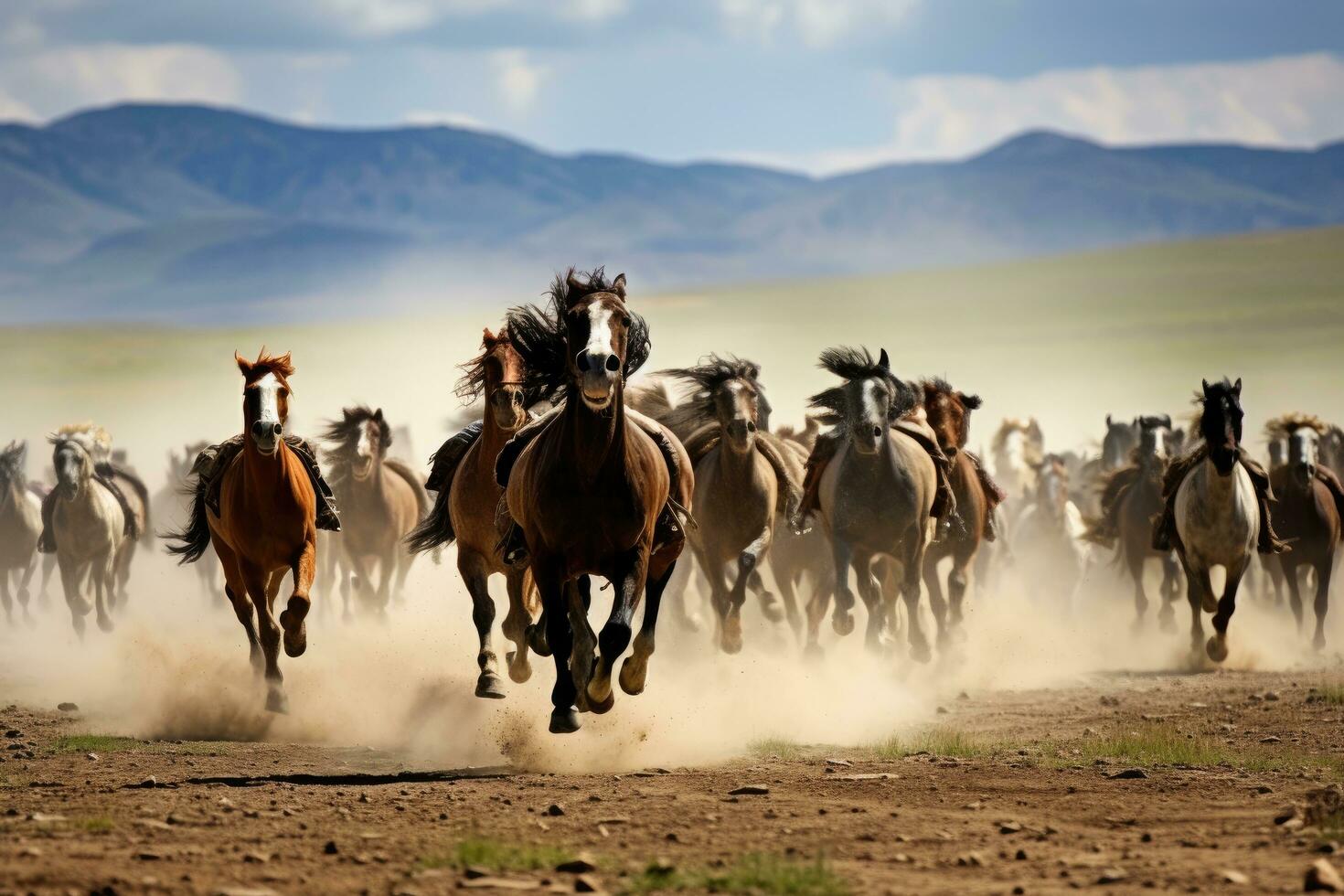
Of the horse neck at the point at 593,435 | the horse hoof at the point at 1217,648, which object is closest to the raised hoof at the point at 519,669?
the horse neck at the point at 593,435

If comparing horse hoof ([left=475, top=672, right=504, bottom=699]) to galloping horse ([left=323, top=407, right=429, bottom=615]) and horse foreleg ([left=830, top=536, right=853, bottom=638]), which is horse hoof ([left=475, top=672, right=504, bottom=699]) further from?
galloping horse ([left=323, top=407, right=429, bottom=615])

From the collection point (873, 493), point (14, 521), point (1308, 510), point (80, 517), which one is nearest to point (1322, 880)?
point (873, 493)

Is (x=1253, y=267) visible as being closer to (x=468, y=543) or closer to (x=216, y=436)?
(x=216, y=436)

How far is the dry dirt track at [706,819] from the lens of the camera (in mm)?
7820

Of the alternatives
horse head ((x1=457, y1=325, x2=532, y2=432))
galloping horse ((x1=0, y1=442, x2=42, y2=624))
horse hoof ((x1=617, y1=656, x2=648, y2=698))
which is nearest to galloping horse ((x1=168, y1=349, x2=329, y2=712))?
horse head ((x1=457, y1=325, x2=532, y2=432))

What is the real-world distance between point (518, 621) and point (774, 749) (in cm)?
196

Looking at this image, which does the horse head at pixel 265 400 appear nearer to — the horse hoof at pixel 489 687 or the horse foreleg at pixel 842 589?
the horse hoof at pixel 489 687

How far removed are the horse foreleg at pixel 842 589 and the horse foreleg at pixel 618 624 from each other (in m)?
5.86

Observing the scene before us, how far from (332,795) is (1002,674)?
9.78 meters

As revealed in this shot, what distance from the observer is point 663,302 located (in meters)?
169

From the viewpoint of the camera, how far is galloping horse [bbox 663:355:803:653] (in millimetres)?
17188

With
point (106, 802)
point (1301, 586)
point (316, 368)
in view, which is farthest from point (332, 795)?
point (316, 368)

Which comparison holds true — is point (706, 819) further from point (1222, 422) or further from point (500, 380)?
point (1222, 422)

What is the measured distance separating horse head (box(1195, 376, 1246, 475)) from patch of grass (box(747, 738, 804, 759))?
5.64 metres
